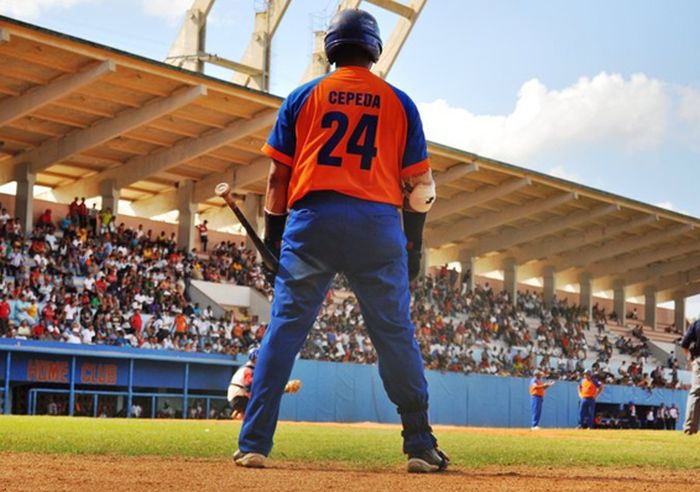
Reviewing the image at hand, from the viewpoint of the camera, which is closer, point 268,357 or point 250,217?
point 268,357

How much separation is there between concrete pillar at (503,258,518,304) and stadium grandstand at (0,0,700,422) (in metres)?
0.15

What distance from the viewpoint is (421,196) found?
6.27m

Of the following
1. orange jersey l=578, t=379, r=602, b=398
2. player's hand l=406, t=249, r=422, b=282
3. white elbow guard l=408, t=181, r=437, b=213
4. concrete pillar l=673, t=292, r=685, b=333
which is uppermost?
concrete pillar l=673, t=292, r=685, b=333

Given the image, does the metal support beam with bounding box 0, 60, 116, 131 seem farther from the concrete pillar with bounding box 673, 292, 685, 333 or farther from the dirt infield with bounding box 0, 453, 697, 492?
the concrete pillar with bounding box 673, 292, 685, 333

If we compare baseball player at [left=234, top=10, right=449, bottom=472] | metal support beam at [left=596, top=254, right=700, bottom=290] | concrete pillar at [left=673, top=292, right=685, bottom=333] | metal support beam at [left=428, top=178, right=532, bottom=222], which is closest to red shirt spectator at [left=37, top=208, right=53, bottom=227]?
metal support beam at [left=428, top=178, right=532, bottom=222]

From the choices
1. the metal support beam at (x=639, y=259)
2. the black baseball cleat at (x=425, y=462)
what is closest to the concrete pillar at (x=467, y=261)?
the metal support beam at (x=639, y=259)

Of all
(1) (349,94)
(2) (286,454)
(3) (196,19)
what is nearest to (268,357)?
(1) (349,94)

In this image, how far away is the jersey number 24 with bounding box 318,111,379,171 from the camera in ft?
20.0

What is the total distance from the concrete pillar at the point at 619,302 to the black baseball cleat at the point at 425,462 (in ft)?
178

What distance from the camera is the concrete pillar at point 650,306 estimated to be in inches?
2406

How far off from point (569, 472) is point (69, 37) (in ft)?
76.9

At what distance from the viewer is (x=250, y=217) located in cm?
4284

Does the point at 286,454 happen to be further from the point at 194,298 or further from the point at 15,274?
the point at 194,298

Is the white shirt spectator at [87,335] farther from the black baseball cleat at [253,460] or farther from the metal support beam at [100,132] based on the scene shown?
the black baseball cleat at [253,460]
